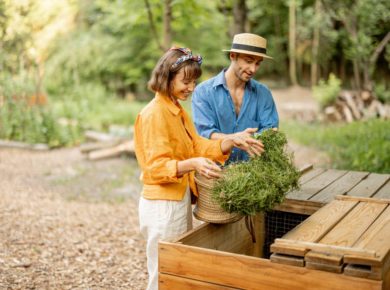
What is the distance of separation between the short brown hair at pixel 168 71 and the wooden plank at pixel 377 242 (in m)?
1.31

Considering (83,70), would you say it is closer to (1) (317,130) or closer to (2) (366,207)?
(1) (317,130)

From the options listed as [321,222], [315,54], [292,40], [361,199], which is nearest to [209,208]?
[321,222]

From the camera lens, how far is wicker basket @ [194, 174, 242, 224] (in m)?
3.08

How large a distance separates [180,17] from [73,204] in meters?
4.20

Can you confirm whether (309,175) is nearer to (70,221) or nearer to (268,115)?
(268,115)

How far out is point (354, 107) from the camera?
13812 millimetres

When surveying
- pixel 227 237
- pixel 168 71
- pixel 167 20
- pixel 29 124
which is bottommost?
pixel 29 124

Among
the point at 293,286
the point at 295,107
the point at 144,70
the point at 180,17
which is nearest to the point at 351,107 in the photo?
the point at 295,107

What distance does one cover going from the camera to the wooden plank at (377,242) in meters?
2.43

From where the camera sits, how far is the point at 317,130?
12.3 metres

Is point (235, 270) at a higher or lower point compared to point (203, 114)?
lower

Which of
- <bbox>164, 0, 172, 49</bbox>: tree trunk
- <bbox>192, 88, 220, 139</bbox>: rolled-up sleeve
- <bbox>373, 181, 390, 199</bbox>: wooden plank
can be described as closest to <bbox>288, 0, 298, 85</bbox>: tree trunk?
<bbox>164, 0, 172, 49</bbox>: tree trunk

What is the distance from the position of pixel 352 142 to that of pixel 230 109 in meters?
6.26

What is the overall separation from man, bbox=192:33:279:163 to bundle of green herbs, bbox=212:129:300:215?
71cm
